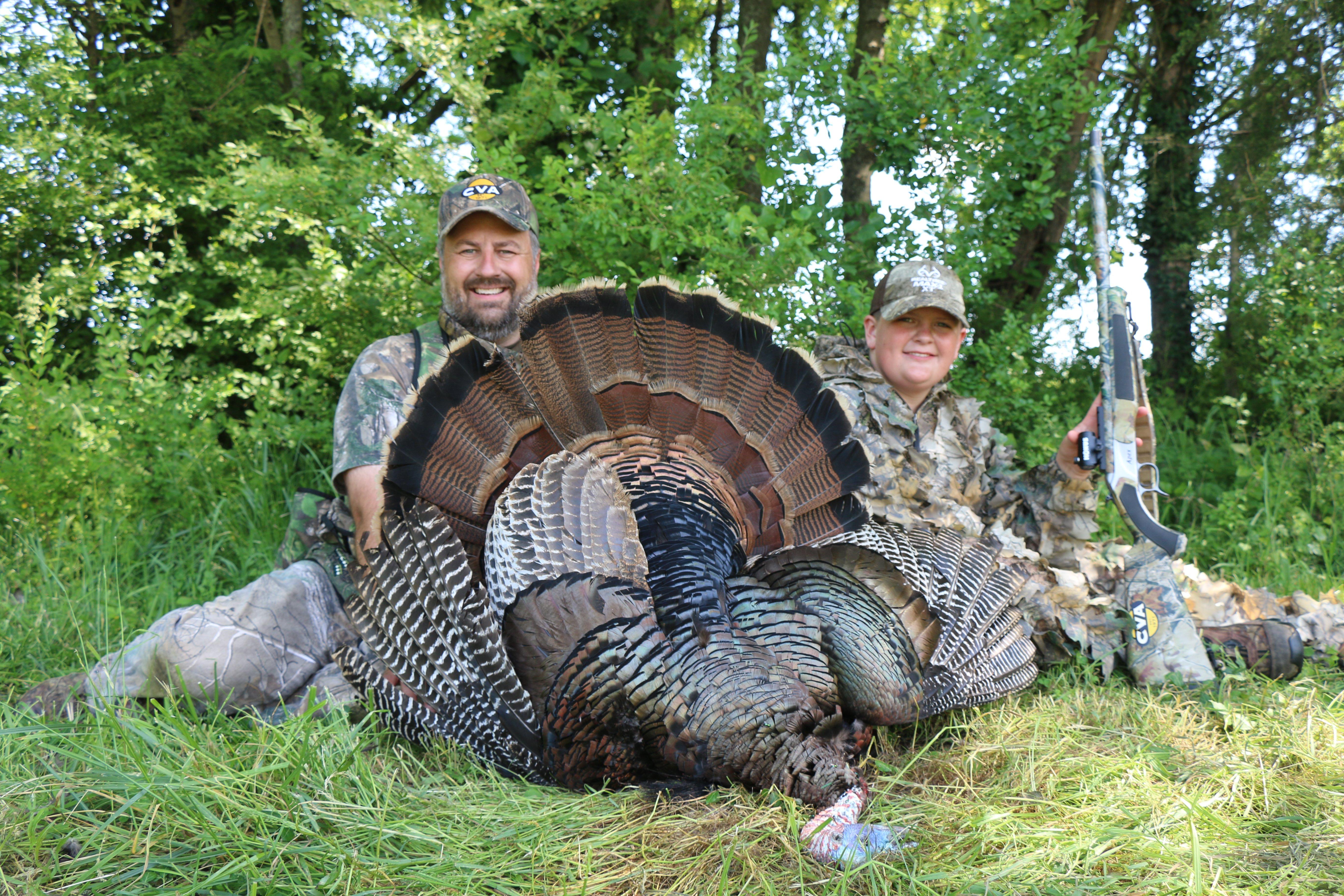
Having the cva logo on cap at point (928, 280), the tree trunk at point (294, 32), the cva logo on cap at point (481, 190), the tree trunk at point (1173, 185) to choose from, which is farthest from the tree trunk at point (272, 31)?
the tree trunk at point (1173, 185)

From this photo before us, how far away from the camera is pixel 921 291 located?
3295mm

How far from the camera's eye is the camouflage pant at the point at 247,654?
2.63 metres

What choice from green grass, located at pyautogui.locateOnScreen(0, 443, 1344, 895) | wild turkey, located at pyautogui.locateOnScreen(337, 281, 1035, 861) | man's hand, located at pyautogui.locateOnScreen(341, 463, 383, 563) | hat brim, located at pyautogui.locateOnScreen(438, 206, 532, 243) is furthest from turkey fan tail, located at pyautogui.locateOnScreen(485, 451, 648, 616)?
hat brim, located at pyautogui.locateOnScreen(438, 206, 532, 243)

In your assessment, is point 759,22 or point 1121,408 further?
point 759,22

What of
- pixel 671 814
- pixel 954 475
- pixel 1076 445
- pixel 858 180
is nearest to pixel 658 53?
pixel 858 180

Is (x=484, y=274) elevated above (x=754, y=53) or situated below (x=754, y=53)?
below

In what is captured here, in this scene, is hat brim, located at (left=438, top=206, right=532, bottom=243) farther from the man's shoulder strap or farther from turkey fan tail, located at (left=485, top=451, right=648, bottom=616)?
turkey fan tail, located at (left=485, top=451, right=648, bottom=616)

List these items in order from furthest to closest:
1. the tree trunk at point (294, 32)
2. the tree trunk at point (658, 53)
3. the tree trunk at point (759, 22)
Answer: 1. the tree trunk at point (759, 22)
2. the tree trunk at point (294, 32)
3. the tree trunk at point (658, 53)

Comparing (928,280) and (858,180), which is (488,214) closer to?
(928,280)

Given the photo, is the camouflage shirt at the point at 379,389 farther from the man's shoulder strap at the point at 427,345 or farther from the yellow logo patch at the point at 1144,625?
the yellow logo patch at the point at 1144,625

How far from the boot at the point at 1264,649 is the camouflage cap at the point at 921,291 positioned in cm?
156

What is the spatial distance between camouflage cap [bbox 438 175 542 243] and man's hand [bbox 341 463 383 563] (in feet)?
3.62

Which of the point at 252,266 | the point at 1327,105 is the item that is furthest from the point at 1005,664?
the point at 1327,105

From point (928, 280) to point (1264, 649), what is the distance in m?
1.86
